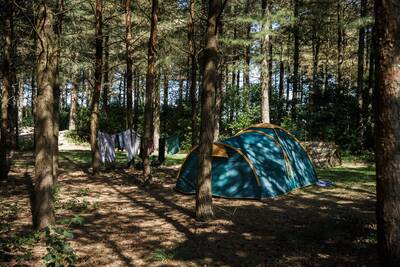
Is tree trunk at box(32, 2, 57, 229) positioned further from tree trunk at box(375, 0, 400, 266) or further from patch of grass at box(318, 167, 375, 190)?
patch of grass at box(318, 167, 375, 190)

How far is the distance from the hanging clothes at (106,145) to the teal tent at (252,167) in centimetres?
525

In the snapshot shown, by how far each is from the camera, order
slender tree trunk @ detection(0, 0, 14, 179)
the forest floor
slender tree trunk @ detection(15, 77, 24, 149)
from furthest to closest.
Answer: slender tree trunk @ detection(15, 77, 24, 149)
slender tree trunk @ detection(0, 0, 14, 179)
the forest floor

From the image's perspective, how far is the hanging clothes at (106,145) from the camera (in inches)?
601

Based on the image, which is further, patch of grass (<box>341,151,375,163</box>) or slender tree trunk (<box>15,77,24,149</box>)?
patch of grass (<box>341,151,375,163</box>)

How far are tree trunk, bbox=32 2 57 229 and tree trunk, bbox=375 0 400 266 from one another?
5.63 meters

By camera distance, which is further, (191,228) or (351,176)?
(351,176)

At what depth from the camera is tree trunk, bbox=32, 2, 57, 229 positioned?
6.80 m

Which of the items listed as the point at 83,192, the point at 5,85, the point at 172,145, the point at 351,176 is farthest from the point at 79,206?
the point at 172,145

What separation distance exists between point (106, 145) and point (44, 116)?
8.58m

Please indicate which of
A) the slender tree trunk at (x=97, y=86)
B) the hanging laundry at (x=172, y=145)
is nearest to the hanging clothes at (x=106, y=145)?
the slender tree trunk at (x=97, y=86)

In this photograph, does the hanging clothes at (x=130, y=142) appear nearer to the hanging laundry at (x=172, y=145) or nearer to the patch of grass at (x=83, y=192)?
the patch of grass at (x=83, y=192)

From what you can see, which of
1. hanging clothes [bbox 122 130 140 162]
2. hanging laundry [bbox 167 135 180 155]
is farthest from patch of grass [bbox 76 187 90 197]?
hanging laundry [bbox 167 135 180 155]

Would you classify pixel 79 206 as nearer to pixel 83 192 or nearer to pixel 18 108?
pixel 83 192

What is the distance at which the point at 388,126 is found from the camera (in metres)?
3.99
